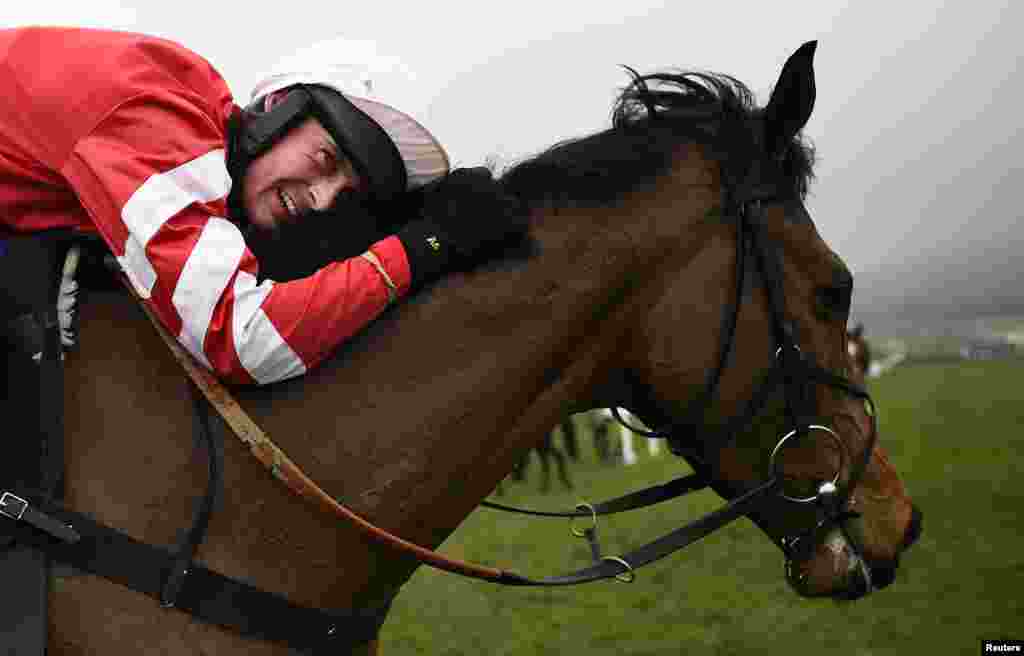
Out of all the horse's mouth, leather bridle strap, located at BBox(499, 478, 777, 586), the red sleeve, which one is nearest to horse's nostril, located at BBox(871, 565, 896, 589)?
the horse's mouth

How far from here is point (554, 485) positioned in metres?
14.3

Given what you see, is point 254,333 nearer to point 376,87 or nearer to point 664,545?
point 376,87

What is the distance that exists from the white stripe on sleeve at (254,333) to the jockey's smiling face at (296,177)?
0.39m

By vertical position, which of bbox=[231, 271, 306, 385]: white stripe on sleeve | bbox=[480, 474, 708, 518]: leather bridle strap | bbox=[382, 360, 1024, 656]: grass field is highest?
bbox=[231, 271, 306, 385]: white stripe on sleeve

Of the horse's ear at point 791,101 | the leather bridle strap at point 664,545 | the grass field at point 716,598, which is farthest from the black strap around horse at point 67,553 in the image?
the grass field at point 716,598

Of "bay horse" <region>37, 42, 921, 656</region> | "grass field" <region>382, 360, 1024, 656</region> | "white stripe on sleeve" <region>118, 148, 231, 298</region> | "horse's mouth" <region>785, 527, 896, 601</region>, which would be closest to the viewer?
"white stripe on sleeve" <region>118, 148, 231, 298</region>

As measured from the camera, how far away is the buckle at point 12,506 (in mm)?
1774

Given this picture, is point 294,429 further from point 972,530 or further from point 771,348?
point 972,530

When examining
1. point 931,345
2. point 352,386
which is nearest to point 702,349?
point 352,386

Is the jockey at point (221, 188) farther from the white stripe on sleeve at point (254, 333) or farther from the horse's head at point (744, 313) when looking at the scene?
the horse's head at point (744, 313)

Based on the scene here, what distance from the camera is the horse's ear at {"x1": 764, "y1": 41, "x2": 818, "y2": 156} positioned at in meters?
2.25

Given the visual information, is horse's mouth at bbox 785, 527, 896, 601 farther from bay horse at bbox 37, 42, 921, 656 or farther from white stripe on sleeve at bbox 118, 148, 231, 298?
white stripe on sleeve at bbox 118, 148, 231, 298

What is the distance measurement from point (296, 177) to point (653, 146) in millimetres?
905

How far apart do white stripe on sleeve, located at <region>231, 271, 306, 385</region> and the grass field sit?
492 centimetres
